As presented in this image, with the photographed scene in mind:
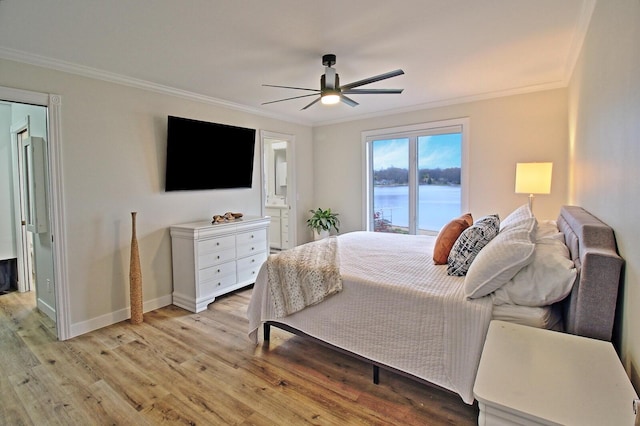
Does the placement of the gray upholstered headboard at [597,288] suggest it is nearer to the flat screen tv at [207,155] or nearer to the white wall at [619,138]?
the white wall at [619,138]

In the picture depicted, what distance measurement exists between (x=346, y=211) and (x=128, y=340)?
3.68 meters

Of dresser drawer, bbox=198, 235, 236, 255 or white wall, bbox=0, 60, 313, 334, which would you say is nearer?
white wall, bbox=0, 60, 313, 334

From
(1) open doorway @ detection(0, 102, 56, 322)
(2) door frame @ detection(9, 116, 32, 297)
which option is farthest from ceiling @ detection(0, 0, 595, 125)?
(2) door frame @ detection(9, 116, 32, 297)

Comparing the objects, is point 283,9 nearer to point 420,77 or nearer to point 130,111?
point 420,77

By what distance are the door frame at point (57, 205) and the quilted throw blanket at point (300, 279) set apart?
197 cm

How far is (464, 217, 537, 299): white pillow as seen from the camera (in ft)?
5.77

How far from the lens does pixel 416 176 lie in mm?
4895

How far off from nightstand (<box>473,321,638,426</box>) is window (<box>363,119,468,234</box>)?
340 centimetres

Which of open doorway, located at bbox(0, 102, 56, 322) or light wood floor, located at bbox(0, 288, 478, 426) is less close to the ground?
open doorway, located at bbox(0, 102, 56, 322)

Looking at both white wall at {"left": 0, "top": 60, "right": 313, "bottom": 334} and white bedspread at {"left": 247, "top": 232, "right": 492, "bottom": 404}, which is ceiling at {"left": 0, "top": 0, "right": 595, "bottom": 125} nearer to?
white wall at {"left": 0, "top": 60, "right": 313, "bottom": 334}

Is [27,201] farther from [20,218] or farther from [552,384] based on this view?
[552,384]

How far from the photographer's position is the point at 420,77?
3.46 metres

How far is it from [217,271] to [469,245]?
278 cm

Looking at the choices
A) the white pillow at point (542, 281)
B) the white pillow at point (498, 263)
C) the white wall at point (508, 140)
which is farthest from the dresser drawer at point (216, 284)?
the white wall at point (508, 140)
